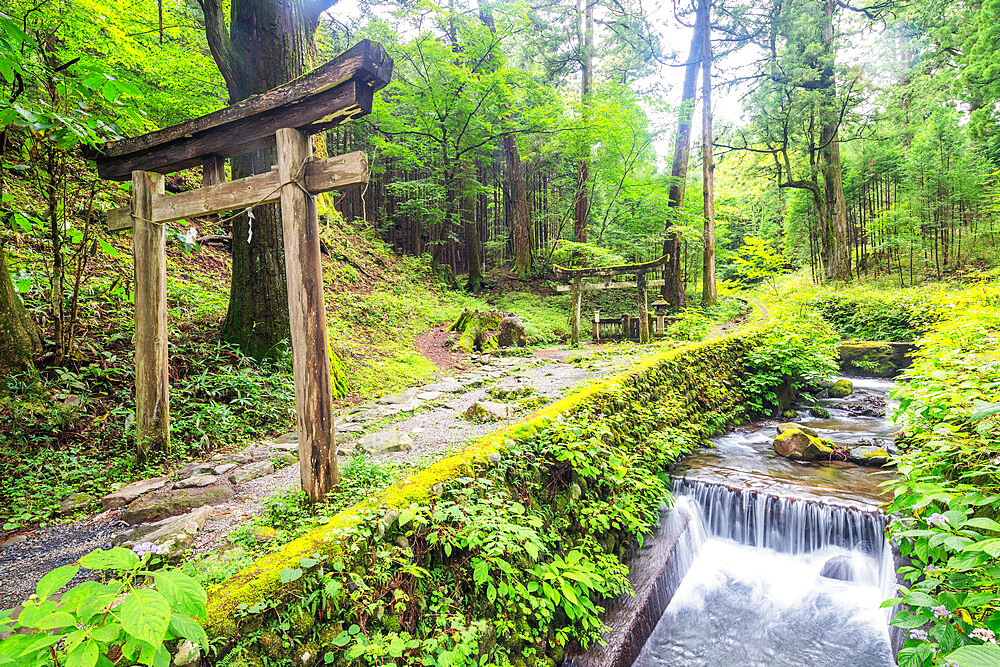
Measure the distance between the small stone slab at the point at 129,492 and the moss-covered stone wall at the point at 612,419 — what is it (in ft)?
6.75

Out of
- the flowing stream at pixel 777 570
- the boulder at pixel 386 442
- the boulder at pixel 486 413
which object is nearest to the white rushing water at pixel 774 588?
the flowing stream at pixel 777 570

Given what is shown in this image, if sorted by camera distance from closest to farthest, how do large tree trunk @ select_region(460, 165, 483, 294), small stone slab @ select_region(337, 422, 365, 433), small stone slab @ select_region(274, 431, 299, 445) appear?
small stone slab @ select_region(274, 431, 299, 445) → small stone slab @ select_region(337, 422, 365, 433) → large tree trunk @ select_region(460, 165, 483, 294)

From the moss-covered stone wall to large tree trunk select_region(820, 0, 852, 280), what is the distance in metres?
9.32

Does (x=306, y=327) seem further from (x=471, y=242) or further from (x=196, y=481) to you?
(x=471, y=242)

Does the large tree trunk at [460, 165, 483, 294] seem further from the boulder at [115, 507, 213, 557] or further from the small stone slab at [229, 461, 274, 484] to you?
the boulder at [115, 507, 213, 557]

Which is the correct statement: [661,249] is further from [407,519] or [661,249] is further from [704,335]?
[407,519]

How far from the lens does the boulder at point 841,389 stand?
30.4ft

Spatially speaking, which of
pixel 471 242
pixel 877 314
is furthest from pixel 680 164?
pixel 471 242

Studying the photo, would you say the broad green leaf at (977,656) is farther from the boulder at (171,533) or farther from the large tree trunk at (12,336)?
the large tree trunk at (12,336)

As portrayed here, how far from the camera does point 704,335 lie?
10406 mm

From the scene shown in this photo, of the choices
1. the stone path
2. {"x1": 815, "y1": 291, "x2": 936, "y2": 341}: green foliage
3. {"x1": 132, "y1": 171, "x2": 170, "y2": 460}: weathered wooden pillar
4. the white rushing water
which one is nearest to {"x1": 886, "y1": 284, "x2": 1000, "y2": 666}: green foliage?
the white rushing water

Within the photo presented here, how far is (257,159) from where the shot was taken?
18.3ft

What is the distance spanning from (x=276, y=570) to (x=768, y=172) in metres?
23.3

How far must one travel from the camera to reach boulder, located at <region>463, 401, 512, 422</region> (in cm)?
508
